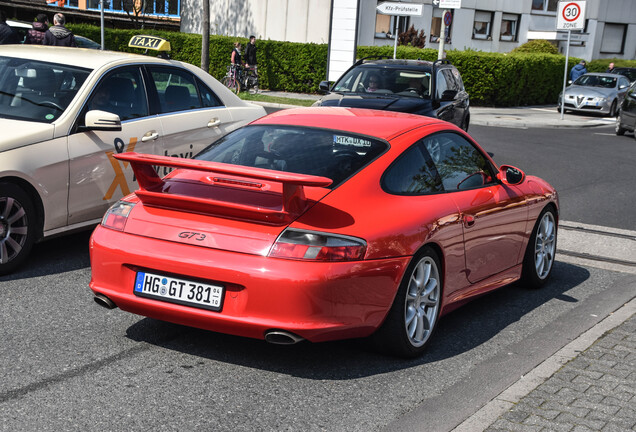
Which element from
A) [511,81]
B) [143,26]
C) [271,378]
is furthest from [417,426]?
[143,26]

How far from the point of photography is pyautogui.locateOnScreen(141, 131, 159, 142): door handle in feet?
25.0

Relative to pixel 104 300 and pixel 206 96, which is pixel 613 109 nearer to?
pixel 206 96

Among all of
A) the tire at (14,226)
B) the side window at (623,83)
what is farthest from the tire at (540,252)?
the side window at (623,83)

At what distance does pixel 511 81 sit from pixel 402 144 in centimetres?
2874

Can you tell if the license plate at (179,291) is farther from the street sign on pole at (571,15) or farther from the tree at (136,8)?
the tree at (136,8)

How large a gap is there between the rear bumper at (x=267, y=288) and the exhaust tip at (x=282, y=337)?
0.12 feet

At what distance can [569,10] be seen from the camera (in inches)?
1042

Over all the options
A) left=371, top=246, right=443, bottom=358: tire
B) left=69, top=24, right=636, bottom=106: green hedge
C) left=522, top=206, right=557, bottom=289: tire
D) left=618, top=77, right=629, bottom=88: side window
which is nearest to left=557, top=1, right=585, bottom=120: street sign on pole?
left=69, top=24, right=636, bottom=106: green hedge

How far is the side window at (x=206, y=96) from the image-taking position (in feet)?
27.9

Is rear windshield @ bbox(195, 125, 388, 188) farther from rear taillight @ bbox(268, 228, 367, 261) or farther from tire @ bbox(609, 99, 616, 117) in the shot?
tire @ bbox(609, 99, 616, 117)

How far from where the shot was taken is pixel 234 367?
4.91 meters

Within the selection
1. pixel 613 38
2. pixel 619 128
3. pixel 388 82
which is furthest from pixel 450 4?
pixel 613 38

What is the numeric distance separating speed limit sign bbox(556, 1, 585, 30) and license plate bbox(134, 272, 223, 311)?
2376cm

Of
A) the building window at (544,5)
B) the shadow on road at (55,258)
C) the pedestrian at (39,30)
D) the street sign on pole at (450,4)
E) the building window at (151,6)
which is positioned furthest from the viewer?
the building window at (544,5)
